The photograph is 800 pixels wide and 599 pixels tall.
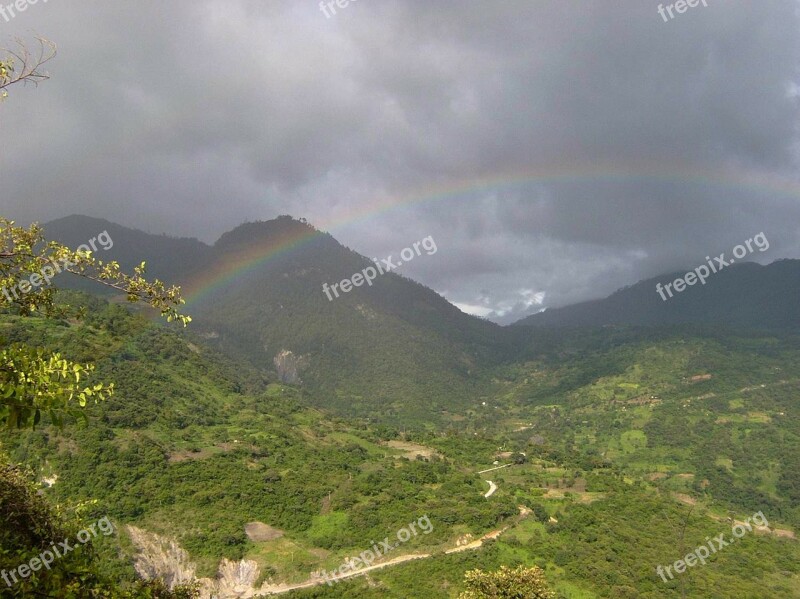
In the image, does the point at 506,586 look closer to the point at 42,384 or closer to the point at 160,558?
the point at 42,384

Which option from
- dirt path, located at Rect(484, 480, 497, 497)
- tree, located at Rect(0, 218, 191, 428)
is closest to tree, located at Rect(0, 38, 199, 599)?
tree, located at Rect(0, 218, 191, 428)

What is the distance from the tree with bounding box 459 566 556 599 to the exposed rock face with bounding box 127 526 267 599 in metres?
38.8

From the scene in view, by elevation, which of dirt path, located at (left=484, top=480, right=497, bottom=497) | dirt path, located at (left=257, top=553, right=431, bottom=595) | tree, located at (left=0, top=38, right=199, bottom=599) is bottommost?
dirt path, located at (left=484, top=480, right=497, bottom=497)

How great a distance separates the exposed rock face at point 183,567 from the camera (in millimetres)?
51469

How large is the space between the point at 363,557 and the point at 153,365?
64.1 metres

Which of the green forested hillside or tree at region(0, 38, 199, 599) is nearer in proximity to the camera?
tree at region(0, 38, 199, 599)

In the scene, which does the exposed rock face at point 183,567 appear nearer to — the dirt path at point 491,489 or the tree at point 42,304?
the dirt path at point 491,489

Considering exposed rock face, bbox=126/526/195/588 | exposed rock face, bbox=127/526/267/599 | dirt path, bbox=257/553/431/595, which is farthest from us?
dirt path, bbox=257/553/431/595

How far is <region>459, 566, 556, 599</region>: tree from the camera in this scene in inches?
944

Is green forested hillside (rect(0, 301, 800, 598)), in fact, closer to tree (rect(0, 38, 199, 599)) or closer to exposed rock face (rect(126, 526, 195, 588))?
exposed rock face (rect(126, 526, 195, 588))

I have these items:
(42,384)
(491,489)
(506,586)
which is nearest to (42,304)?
(42,384)

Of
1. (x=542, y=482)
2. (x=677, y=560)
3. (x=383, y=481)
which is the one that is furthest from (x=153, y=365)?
(x=677, y=560)

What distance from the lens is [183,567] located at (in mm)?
52625

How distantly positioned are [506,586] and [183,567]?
4407 cm
